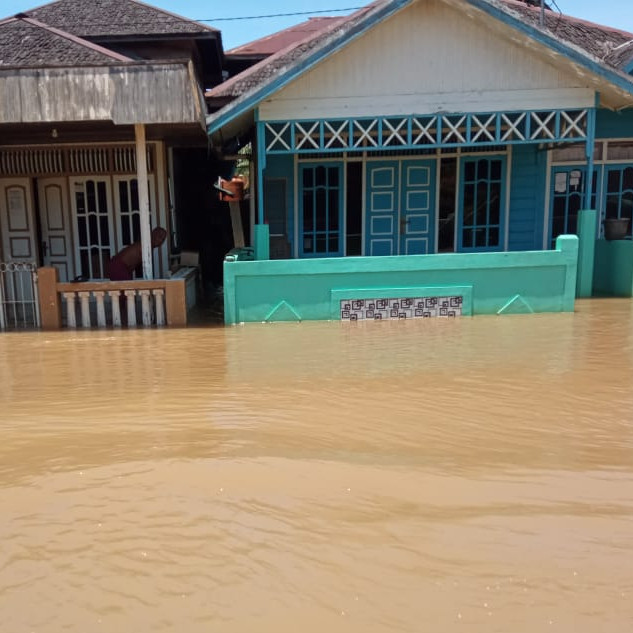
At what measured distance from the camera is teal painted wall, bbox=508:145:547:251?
463 inches

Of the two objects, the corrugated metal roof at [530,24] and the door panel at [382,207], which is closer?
the corrugated metal roof at [530,24]

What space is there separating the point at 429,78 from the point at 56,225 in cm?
728

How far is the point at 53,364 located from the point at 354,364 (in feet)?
11.1

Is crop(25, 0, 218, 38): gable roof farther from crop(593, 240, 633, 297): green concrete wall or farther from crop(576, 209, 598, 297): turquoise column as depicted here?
Result: crop(593, 240, 633, 297): green concrete wall

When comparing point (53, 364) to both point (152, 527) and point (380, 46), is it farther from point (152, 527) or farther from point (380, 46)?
point (380, 46)

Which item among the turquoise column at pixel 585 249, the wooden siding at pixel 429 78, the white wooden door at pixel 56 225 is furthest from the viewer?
the white wooden door at pixel 56 225

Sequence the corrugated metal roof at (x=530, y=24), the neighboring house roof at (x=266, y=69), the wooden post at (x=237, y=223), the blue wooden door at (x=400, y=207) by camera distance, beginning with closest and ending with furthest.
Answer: the corrugated metal roof at (x=530, y=24) → the neighboring house roof at (x=266, y=69) → the blue wooden door at (x=400, y=207) → the wooden post at (x=237, y=223)

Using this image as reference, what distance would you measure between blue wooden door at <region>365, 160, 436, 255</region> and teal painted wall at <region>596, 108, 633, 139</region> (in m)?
3.17

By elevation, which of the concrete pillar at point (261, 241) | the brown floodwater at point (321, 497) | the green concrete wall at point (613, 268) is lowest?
the brown floodwater at point (321, 497)

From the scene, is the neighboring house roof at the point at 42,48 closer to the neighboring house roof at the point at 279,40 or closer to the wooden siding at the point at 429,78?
the wooden siding at the point at 429,78

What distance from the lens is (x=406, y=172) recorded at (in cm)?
1188

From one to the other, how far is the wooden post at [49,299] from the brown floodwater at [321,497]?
8.89 feet

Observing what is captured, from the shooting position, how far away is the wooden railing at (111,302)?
891cm

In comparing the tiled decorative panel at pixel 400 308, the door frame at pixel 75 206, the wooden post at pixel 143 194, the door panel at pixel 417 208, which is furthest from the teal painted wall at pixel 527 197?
the door frame at pixel 75 206
